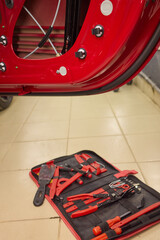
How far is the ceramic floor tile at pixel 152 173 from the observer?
114 cm

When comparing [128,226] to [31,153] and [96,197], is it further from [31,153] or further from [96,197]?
[31,153]

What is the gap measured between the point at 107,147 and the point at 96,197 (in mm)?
527

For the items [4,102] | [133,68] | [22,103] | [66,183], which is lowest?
[22,103]

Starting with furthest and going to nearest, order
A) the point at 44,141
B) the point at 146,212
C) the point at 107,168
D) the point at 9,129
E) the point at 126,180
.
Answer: the point at 9,129, the point at 44,141, the point at 107,168, the point at 126,180, the point at 146,212

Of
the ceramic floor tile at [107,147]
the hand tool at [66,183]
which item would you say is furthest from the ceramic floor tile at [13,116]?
the hand tool at [66,183]

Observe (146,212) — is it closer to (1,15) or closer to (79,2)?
(79,2)

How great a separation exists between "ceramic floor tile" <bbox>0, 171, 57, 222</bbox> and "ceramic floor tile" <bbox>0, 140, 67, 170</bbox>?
0.29ft

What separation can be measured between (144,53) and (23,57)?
54cm

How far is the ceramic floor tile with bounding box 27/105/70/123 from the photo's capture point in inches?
82.0

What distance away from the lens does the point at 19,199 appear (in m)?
1.10

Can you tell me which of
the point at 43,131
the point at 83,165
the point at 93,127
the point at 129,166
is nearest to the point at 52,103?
the point at 43,131

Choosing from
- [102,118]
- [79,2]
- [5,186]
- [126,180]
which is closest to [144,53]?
[79,2]

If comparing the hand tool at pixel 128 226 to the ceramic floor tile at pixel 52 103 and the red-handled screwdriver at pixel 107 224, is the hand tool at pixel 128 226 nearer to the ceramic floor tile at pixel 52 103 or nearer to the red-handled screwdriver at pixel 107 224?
Answer: the red-handled screwdriver at pixel 107 224

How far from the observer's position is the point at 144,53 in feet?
2.52
